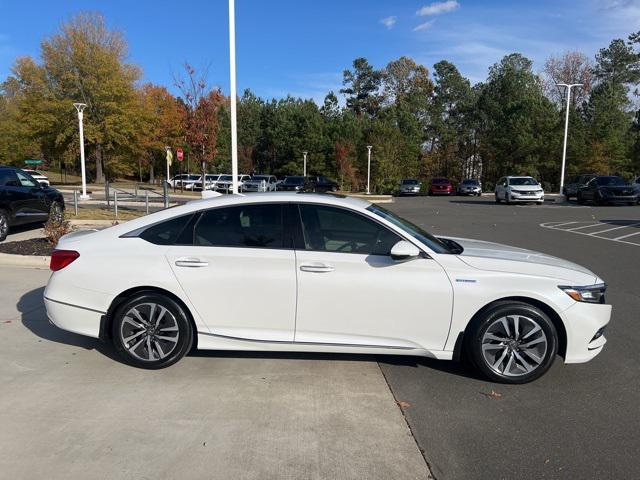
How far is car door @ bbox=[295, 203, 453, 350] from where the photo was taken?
13.3 feet

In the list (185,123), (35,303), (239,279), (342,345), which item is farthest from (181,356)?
(185,123)

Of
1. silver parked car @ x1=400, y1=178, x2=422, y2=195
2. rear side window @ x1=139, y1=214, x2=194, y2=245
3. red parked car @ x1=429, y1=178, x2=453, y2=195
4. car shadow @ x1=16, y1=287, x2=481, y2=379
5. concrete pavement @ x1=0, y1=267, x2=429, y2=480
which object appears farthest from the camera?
red parked car @ x1=429, y1=178, x2=453, y2=195

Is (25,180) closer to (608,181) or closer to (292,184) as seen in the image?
(292,184)

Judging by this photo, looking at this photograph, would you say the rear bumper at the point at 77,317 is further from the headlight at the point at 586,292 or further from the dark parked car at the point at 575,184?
the dark parked car at the point at 575,184

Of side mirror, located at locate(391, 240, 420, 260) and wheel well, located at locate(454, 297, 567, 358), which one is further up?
side mirror, located at locate(391, 240, 420, 260)

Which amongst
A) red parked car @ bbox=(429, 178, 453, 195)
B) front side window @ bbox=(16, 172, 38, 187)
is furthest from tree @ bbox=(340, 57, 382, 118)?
front side window @ bbox=(16, 172, 38, 187)

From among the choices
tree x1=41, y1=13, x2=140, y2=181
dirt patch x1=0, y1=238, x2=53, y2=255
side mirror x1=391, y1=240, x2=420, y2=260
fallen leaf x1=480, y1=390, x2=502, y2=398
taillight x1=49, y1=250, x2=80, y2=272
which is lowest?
fallen leaf x1=480, y1=390, x2=502, y2=398

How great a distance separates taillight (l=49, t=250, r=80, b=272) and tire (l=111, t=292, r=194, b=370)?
0.62 m

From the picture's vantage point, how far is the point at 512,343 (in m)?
4.09

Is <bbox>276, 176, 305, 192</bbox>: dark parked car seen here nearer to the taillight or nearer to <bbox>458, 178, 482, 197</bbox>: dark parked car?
<bbox>458, 178, 482, 197</bbox>: dark parked car

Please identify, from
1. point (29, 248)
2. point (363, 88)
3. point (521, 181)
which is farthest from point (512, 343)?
point (363, 88)

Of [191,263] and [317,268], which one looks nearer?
[317,268]

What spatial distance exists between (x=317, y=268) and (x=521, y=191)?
27.4 m

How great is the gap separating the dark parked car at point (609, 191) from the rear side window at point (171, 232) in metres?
28.9
